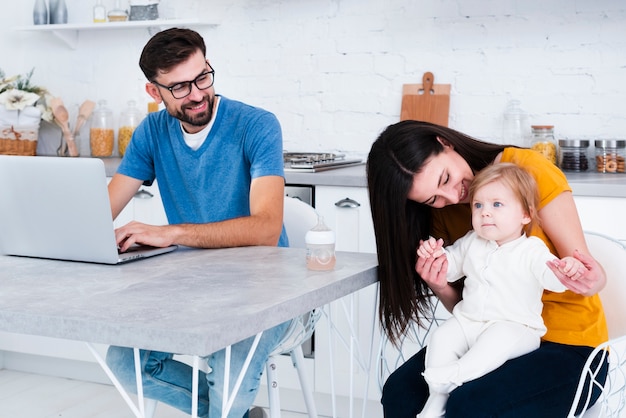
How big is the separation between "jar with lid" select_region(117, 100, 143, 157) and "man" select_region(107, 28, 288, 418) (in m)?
1.47

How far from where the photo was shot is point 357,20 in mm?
3865

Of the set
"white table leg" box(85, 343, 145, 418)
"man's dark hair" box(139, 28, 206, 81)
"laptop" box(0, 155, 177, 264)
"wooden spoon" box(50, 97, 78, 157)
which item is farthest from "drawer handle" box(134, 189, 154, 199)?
"white table leg" box(85, 343, 145, 418)

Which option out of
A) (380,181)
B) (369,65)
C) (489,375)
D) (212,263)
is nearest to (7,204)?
(212,263)

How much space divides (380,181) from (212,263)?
0.43 metres

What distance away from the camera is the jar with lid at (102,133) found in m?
4.28

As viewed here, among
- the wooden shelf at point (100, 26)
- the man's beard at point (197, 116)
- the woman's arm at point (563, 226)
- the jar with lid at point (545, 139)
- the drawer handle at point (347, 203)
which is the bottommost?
the drawer handle at point (347, 203)

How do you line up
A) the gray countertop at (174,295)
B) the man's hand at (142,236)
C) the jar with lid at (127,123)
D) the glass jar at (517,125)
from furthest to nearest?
the jar with lid at (127,123)
the glass jar at (517,125)
the man's hand at (142,236)
the gray countertop at (174,295)

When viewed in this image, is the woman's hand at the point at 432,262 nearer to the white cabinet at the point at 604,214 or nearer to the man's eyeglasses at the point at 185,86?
the man's eyeglasses at the point at 185,86

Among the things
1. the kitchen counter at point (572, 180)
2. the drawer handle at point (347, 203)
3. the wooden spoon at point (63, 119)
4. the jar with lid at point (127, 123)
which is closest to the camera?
the kitchen counter at point (572, 180)

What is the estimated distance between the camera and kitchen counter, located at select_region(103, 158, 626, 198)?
2977 mm

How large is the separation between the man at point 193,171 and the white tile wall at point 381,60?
4.25ft

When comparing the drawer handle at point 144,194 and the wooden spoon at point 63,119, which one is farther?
the wooden spoon at point 63,119

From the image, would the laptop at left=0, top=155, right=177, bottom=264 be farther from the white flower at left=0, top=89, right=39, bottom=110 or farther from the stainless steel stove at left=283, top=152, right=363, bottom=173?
the white flower at left=0, top=89, right=39, bottom=110

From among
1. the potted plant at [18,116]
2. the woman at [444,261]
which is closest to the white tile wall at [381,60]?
the potted plant at [18,116]
